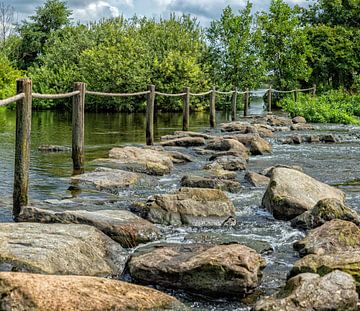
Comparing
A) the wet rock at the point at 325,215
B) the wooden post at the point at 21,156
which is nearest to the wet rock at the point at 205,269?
the wet rock at the point at 325,215

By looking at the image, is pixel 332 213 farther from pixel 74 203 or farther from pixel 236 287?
pixel 74 203

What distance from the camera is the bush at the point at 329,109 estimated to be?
66.1ft

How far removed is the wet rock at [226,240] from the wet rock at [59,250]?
0.74 m

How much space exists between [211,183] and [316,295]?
3.87 metres

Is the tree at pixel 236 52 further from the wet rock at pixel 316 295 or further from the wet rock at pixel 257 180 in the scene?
the wet rock at pixel 316 295

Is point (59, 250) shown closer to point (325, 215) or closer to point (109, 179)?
point (325, 215)

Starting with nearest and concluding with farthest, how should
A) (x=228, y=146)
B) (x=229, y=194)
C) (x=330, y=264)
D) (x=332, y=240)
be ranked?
(x=330, y=264) → (x=332, y=240) → (x=229, y=194) → (x=228, y=146)

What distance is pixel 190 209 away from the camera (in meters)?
5.87

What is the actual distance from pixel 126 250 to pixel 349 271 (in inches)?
76.0

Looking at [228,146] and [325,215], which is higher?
[228,146]

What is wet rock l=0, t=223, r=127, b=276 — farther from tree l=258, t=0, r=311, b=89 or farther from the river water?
tree l=258, t=0, r=311, b=89

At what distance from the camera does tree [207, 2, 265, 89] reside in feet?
92.4

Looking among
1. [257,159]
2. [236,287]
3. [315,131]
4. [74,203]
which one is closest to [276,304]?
[236,287]

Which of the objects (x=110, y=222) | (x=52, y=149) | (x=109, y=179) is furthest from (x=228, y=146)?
(x=110, y=222)
